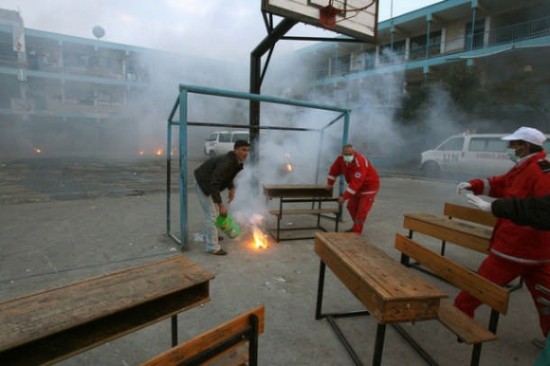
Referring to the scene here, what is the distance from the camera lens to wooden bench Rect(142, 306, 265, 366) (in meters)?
1.32

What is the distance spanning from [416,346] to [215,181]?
8.74 ft

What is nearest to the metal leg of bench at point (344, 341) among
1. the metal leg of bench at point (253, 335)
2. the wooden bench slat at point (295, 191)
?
the metal leg of bench at point (253, 335)

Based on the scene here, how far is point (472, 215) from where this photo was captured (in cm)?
440

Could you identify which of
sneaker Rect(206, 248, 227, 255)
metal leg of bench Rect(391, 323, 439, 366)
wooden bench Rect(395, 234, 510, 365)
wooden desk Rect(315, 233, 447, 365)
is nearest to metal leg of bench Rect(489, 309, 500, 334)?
wooden bench Rect(395, 234, 510, 365)

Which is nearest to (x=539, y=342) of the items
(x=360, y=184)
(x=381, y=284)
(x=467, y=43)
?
(x=381, y=284)

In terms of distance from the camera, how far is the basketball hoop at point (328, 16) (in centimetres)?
571

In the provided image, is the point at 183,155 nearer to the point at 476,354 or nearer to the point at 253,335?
the point at 253,335

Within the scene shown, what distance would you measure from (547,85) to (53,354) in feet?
53.7

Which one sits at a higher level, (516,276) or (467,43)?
(467,43)

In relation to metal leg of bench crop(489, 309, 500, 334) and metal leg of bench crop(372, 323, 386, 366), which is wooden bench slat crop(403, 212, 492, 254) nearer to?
metal leg of bench crop(489, 309, 500, 334)

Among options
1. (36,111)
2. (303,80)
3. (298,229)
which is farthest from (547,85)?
(36,111)

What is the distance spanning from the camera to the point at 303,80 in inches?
698

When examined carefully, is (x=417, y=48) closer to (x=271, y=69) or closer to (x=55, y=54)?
(x=271, y=69)

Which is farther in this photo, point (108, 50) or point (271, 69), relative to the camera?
point (108, 50)
